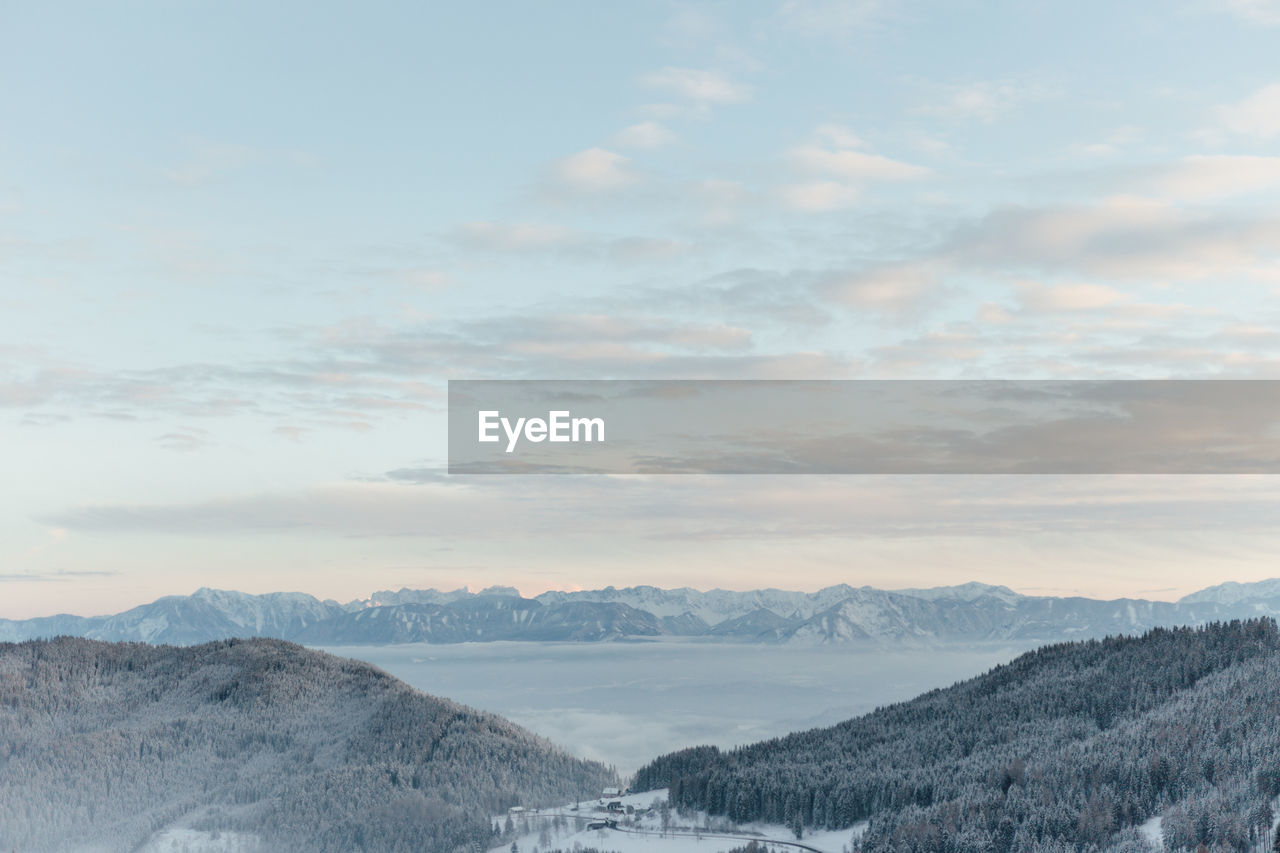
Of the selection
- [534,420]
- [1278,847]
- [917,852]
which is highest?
[534,420]

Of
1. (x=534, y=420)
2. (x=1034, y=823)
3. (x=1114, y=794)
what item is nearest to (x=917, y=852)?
(x=1034, y=823)

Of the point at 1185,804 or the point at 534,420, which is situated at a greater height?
the point at 534,420

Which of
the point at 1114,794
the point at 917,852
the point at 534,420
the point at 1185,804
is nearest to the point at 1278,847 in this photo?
the point at 1185,804

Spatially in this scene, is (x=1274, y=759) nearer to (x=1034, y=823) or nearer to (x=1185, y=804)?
(x=1185, y=804)

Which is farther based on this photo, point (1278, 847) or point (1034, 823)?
point (1034, 823)

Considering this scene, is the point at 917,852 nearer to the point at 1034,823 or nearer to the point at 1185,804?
the point at 1034,823

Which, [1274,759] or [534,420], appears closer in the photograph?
[534,420]

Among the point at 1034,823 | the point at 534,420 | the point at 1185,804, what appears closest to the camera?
the point at 534,420

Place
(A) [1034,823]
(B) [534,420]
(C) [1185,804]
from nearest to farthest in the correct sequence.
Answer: (B) [534,420], (C) [1185,804], (A) [1034,823]

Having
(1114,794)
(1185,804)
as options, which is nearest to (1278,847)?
(1185,804)
